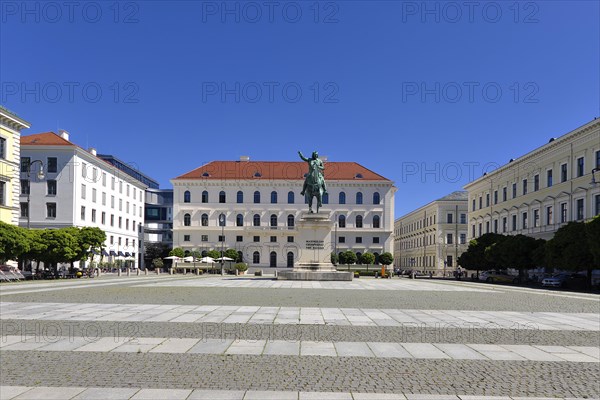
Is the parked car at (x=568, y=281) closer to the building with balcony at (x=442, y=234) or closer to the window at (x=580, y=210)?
the window at (x=580, y=210)

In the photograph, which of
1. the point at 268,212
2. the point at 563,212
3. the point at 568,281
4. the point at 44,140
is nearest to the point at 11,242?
the point at 44,140

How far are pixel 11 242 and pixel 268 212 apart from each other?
62767 mm

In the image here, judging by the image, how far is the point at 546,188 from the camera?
58562 millimetres

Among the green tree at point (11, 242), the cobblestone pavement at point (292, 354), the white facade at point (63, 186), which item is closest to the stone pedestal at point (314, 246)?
the green tree at point (11, 242)

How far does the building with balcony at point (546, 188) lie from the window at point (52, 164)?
6281cm

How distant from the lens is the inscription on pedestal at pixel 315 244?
3925 cm

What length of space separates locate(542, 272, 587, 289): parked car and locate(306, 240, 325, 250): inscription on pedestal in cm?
2079

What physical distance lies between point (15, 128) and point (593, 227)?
51.5 meters

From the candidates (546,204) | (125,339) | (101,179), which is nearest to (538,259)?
(546,204)

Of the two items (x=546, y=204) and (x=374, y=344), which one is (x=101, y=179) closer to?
(x=546, y=204)

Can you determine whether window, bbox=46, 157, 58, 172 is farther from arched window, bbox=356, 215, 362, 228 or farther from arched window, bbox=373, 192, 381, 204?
arched window, bbox=373, 192, 381, 204

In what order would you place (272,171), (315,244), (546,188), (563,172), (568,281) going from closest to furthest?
(315,244), (568,281), (563,172), (546,188), (272,171)

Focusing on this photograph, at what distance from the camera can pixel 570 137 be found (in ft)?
176

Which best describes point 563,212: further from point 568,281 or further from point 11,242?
point 11,242
